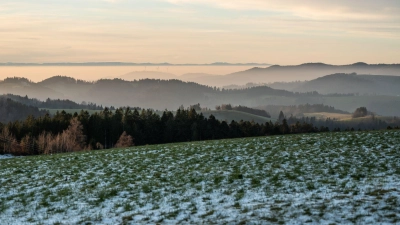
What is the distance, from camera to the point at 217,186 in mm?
20094

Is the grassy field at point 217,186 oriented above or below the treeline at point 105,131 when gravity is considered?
above

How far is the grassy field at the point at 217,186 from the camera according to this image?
48.9 ft

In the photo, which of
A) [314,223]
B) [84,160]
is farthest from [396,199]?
[84,160]

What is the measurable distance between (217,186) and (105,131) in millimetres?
73248

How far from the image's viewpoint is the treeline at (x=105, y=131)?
249ft

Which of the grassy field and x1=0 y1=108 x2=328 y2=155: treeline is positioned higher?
the grassy field

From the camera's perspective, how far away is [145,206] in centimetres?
1714

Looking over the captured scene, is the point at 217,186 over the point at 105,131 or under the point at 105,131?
over

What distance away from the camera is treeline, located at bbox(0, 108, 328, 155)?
75875 mm

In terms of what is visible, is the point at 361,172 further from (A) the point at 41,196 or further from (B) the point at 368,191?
(A) the point at 41,196

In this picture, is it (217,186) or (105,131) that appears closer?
(217,186)

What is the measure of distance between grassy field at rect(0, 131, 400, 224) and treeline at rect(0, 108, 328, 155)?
152 feet

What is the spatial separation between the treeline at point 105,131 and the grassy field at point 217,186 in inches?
1826

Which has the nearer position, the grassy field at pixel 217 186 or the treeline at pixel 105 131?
the grassy field at pixel 217 186
